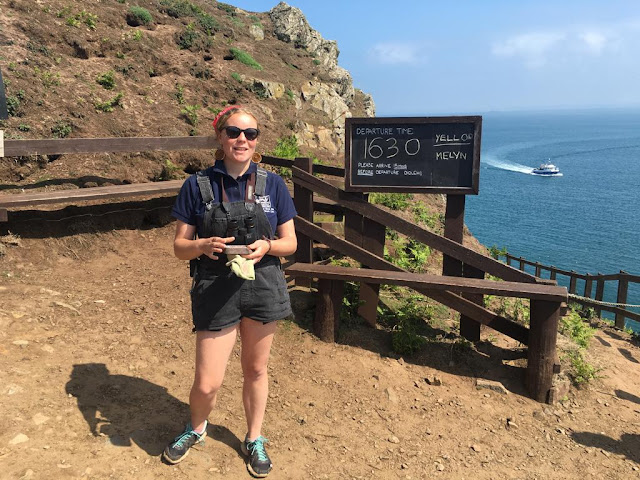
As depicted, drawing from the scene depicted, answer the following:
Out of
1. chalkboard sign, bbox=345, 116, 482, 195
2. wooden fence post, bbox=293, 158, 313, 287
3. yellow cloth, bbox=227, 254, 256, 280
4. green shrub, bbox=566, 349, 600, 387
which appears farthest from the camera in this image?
wooden fence post, bbox=293, 158, 313, 287

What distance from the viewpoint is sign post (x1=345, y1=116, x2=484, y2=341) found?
552 cm

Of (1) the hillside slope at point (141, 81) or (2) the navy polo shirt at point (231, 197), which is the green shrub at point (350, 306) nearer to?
(2) the navy polo shirt at point (231, 197)

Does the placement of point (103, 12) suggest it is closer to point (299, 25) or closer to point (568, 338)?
point (299, 25)

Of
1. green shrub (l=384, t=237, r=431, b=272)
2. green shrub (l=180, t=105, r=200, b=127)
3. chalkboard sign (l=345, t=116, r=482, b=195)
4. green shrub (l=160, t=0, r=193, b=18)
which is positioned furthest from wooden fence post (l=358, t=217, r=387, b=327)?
green shrub (l=160, t=0, r=193, b=18)

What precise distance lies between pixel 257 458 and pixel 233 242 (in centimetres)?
162

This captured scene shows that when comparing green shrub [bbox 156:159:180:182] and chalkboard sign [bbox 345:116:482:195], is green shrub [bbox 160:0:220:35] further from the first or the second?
chalkboard sign [bbox 345:116:482:195]

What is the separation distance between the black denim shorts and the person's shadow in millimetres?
1159

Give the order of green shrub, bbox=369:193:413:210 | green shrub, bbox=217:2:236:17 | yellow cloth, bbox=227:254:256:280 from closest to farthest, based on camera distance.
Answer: yellow cloth, bbox=227:254:256:280
green shrub, bbox=369:193:413:210
green shrub, bbox=217:2:236:17

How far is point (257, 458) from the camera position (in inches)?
134

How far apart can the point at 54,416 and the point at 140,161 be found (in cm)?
718

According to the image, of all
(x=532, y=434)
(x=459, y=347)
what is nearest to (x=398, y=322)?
(x=459, y=347)

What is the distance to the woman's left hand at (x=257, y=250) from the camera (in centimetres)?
287

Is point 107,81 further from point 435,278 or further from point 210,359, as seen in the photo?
point 210,359

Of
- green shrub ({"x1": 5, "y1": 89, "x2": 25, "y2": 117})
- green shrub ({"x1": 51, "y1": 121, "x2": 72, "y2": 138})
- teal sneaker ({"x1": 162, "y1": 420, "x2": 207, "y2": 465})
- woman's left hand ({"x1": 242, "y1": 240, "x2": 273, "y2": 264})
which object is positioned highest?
green shrub ({"x1": 5, "y1": 89, "x2": 25, "y2": 117})
